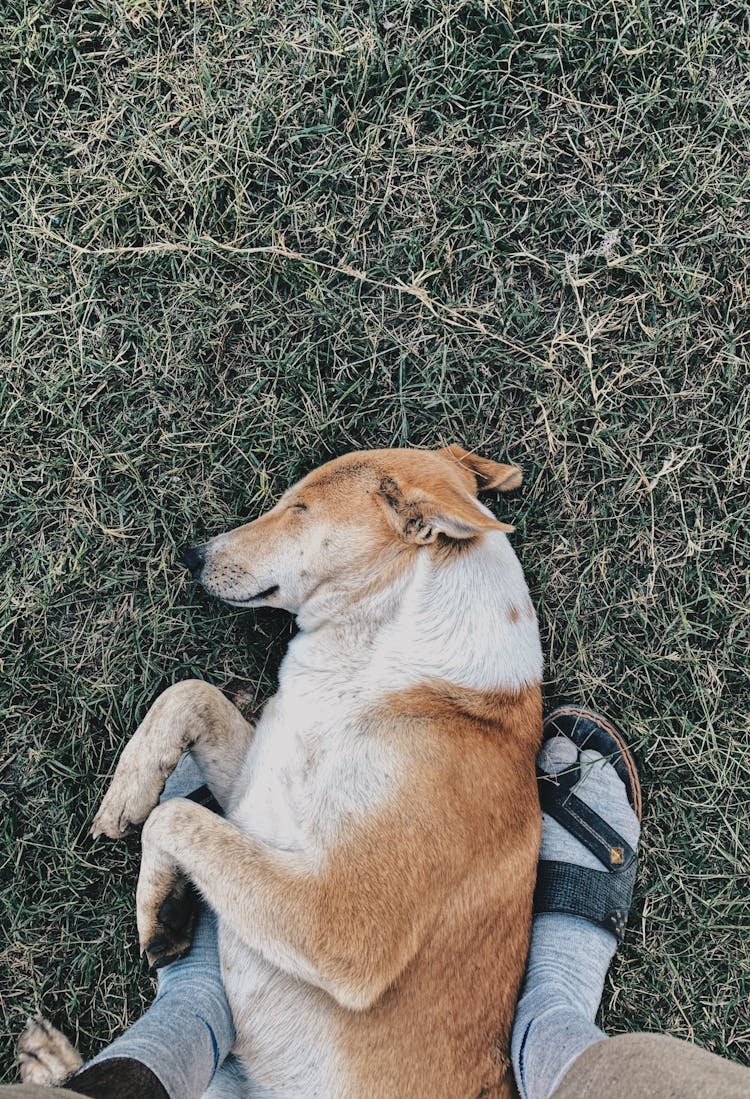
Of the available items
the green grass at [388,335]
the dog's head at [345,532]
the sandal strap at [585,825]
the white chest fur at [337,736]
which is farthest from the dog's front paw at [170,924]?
the sandal strap at [585,825]

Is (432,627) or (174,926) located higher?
(432,627)

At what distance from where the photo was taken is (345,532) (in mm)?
2879

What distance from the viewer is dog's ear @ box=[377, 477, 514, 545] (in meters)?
2.67

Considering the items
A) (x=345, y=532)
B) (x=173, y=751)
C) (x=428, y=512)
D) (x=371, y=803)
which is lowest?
(x=173, y=751)

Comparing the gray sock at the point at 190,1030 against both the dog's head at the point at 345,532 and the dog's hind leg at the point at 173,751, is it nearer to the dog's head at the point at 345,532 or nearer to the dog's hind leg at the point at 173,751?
the dog's hind leg at the point at 173,751

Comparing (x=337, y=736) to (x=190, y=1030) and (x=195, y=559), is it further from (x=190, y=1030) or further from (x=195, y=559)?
(x=190, y=1030)

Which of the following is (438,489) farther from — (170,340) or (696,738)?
(696,738)

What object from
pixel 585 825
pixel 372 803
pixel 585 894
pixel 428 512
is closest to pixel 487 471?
pixel 428 512

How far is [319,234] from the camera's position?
364 cm

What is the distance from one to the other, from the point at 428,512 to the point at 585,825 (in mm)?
1594

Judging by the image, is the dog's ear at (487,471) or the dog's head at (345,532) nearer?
the dog's head at (345,532)

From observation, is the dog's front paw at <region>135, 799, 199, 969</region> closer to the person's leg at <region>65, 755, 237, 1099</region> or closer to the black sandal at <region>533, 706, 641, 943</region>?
the person's leg at <region>65, 755, 237, 1099</region>

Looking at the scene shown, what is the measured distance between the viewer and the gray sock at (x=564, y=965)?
8.98ft

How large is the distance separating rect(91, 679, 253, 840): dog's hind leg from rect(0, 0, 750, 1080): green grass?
485 mm
